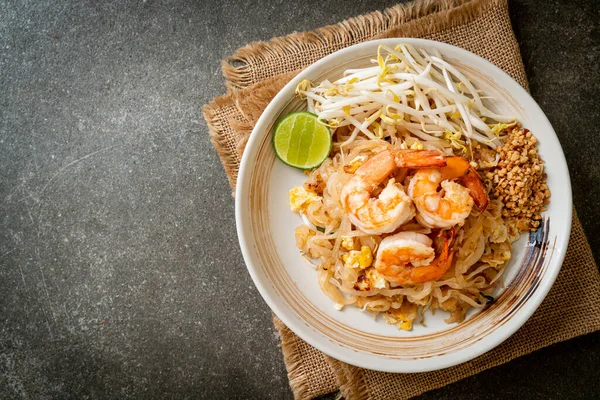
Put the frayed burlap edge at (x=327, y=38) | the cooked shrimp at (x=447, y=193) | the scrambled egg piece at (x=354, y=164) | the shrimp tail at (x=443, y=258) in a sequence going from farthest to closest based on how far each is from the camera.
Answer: the frayed burlap edge at (x=327, y=38)
the scrambled egg piece at (x=354, y=164)
the shrimp tail at (x=443, y=258)
the cooked shrimp at (x=447, y=193)

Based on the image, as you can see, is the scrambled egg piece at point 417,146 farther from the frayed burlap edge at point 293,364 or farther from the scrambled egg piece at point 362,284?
the frayed burlap edge at point 293,364

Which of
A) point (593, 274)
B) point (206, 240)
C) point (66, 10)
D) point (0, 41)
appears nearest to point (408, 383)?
point (593, 274)

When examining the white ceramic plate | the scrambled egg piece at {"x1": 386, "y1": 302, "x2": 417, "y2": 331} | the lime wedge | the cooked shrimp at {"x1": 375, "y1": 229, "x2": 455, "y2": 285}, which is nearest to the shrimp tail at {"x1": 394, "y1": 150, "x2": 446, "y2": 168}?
the cooked shrimp at {"x1": 375, "y1": 229, "x2": 455, "y2": 285}

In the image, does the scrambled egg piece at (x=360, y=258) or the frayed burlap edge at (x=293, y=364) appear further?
the frayed burlap edge at (x=293, y=364)

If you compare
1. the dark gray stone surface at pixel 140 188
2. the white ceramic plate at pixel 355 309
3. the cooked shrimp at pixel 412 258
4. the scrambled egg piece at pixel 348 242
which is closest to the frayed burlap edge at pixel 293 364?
the dark gray stone surface at pixel 140 188

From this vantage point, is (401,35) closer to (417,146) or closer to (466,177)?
(417,146)

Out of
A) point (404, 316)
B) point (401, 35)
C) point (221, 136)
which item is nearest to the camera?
point (404, 316)

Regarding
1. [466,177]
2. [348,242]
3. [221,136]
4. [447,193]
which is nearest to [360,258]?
[348,242]
